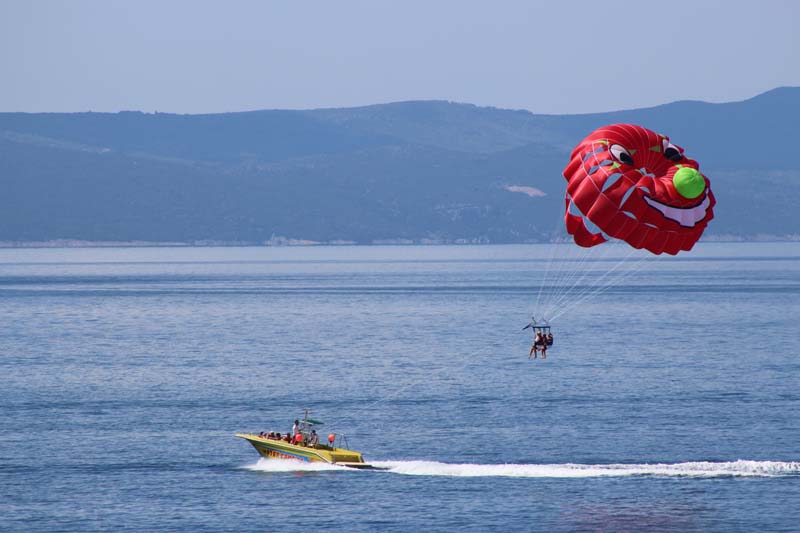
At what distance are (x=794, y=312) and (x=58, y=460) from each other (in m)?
131

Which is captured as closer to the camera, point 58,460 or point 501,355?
point 58,460

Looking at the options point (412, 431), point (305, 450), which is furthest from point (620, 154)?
point (412, 431)

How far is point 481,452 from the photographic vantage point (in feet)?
254

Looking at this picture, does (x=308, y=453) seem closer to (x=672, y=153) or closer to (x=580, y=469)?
(x=580, y=469)

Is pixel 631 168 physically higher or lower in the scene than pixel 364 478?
higher

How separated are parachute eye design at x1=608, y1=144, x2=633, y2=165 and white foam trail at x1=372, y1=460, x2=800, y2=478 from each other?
18.4 m

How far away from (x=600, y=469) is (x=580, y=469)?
108 centimetres

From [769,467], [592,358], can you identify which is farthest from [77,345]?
[769,467]

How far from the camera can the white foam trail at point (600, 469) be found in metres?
71.0

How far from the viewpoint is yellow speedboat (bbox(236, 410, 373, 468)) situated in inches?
2872

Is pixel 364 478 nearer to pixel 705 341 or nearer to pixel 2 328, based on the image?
pixel 705 341

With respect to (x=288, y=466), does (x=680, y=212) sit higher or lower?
higher

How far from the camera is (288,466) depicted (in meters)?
74.0

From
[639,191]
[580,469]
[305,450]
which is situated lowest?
[580,469]
